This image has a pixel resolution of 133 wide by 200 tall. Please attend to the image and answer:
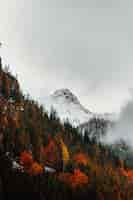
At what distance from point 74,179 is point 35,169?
16710mm

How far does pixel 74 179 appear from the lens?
175875mm

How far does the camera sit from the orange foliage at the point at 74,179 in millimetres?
171500

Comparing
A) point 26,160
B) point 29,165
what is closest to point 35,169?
point 29,165

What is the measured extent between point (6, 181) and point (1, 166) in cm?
977

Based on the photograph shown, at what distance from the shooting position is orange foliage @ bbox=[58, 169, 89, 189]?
17150 cm

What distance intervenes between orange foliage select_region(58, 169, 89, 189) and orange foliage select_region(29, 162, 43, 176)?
30.1ft

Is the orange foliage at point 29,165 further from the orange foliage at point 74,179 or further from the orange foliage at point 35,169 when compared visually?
the orange foliage at point 74,179

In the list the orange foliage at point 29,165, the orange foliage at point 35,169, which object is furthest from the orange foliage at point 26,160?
the orange foliage at point 35,169

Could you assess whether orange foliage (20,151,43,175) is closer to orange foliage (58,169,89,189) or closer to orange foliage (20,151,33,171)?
orange foliage (20,151,33,171)

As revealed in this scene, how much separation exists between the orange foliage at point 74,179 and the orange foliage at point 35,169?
919 centimetres

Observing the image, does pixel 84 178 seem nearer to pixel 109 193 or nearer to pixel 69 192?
pixel 109 193

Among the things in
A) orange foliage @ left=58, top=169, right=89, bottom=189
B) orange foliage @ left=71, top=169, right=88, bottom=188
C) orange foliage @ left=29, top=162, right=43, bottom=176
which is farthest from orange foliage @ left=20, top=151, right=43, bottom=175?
orange foliage @ left=71, top=169, right=88, bottom=188

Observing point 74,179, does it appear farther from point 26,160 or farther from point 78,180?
point 26,160

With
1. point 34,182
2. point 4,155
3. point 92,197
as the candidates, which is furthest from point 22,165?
point 92,197
